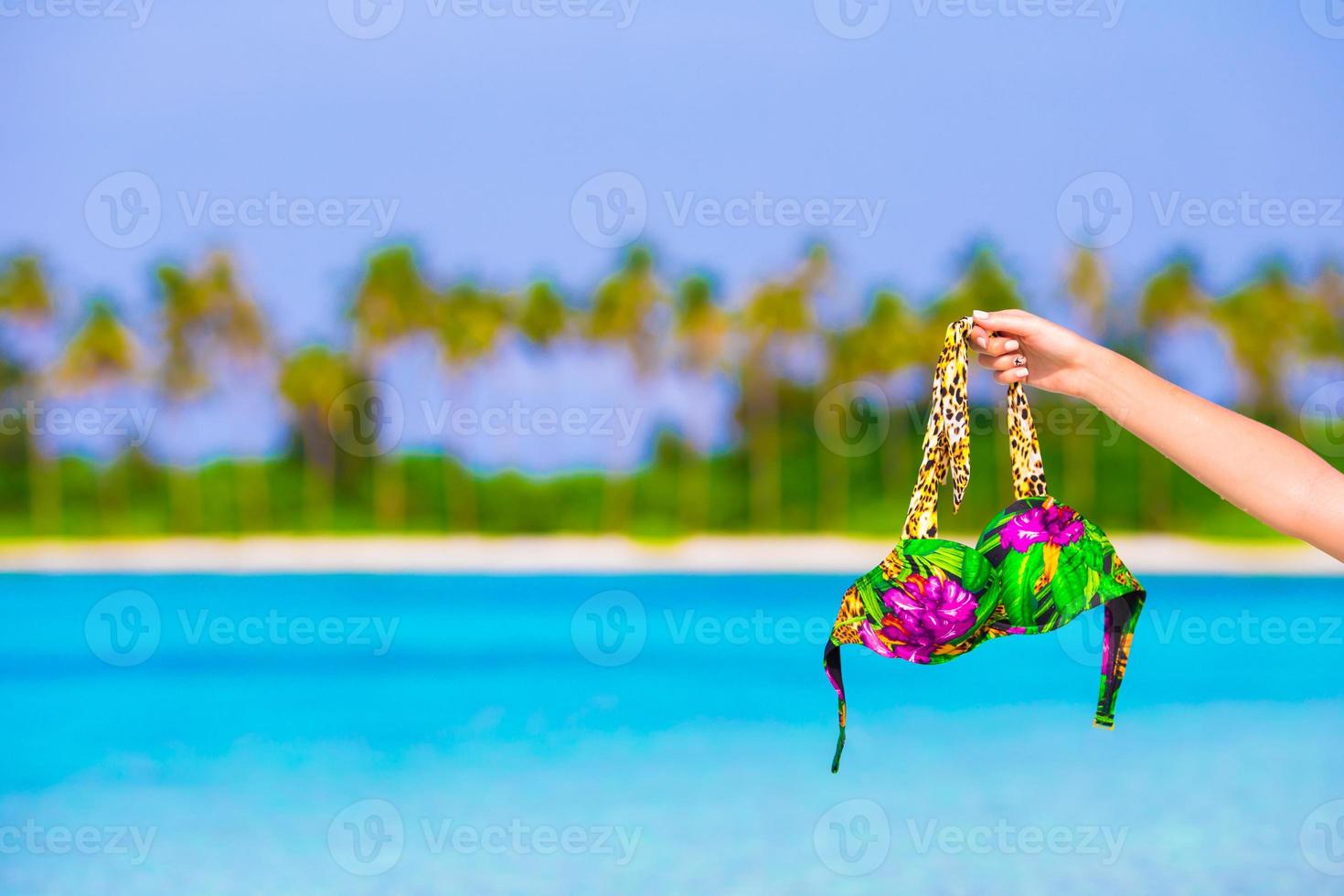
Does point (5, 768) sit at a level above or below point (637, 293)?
below

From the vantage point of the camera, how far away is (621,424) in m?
23.6

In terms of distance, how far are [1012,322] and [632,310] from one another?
70.9 feet

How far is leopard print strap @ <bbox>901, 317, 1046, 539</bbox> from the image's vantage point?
2.08 m

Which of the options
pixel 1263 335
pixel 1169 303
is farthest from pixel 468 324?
pixel 1263 335

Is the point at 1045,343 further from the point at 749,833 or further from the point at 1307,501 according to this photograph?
the point at 749,833

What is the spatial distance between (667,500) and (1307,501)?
2293 centimetres

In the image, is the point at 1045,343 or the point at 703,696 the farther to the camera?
the point at 703,696

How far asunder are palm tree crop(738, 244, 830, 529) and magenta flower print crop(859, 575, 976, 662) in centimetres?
2154

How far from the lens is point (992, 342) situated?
75.5 inches

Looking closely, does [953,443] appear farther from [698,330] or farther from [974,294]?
[698,330]

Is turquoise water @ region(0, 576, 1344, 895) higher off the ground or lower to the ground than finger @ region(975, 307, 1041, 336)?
lower

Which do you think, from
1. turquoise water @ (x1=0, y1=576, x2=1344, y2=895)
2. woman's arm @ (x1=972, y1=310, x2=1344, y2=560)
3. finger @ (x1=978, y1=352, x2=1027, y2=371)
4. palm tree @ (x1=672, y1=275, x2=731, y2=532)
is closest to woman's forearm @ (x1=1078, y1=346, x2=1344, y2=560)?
woman's arm @ (x1=972, y1=310, x2=1344, y2=560)

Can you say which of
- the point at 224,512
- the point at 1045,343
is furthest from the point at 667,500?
the point at 1045,343

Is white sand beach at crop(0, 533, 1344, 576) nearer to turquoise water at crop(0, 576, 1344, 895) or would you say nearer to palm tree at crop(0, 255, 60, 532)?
palm tree at crop(0, 255, 60, 532)
